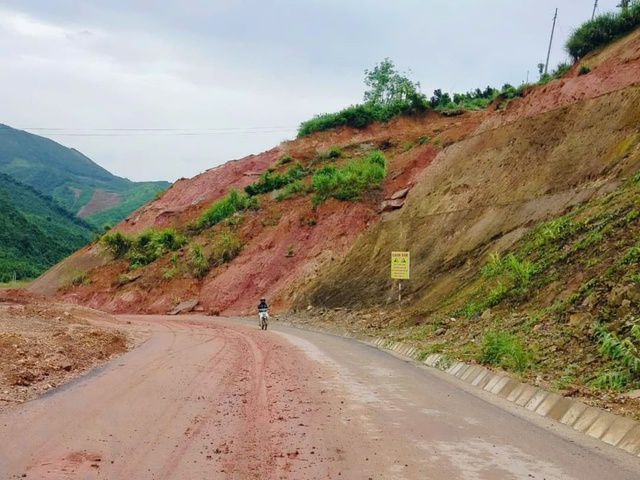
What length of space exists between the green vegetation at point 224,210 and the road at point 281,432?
36.2 metres

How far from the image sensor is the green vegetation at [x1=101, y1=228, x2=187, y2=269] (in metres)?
46.7

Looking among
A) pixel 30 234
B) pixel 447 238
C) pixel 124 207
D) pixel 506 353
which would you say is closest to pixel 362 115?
pixel 447 238

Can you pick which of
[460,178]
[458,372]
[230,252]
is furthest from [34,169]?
[458,372]

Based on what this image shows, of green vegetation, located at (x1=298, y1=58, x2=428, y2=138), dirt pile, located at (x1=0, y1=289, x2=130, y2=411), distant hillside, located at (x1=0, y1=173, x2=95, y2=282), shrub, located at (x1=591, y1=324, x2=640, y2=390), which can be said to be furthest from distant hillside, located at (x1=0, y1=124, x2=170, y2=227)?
shrub, located at (x1=591, y1=324, x2=640, y2=390)

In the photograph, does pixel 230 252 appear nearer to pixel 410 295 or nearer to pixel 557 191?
pixel 410 295

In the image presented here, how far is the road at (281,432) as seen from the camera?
19.7 feet

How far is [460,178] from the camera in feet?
107

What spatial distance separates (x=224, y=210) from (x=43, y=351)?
119ft

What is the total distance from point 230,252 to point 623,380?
3543 centimetres

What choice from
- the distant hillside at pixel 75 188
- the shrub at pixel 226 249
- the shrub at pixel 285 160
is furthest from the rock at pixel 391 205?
the distant hillside at pixel 75 188

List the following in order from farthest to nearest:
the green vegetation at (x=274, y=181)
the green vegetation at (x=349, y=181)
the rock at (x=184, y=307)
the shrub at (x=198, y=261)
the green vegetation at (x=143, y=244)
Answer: the green vegetation at (x=274, y=181)
the green vegetation at (x=143, y=244)
the shrub at (x=198, y=261)
the green vegetation at (x=349, y=181)
the rock at (x=184, y=307)

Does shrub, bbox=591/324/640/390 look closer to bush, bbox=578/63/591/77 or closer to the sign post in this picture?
the sign post

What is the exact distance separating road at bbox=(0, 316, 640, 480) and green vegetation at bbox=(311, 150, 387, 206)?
29.6 metres

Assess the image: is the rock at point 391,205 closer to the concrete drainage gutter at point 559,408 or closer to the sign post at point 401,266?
the sign post at point 401,266
